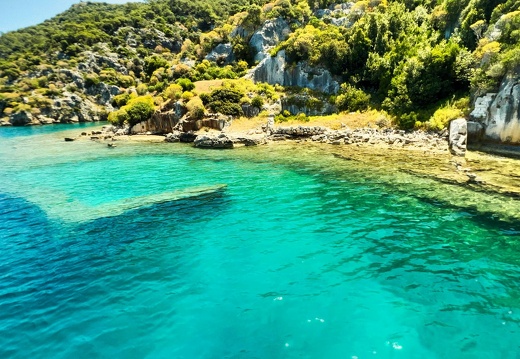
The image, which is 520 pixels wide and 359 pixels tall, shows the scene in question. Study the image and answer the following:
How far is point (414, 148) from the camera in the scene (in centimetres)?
3606

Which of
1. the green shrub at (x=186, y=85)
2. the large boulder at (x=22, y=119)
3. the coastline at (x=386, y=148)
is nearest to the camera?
the coastline at (x=386, y=148)

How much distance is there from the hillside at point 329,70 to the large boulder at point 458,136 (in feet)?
9.82

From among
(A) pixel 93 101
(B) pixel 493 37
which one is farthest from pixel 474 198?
(A) pixel 93 101

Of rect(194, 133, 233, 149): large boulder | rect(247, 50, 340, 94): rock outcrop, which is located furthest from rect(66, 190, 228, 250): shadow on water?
rect(247, 50, 340, 94): rock outcrop

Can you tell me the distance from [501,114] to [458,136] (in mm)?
4254

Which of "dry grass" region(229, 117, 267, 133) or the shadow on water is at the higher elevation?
"dry grass" region(229, 117, 267, 133)

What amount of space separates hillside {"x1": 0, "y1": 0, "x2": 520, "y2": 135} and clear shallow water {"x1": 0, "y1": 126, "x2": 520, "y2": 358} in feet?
77.2

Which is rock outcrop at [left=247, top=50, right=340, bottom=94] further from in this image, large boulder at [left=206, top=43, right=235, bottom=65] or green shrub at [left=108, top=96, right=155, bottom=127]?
green shrub at [left=108, top=96, right=155, bottom=127]

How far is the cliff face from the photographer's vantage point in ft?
100

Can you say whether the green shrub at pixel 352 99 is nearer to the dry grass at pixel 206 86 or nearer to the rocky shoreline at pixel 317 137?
the rocky shoreline at pixel 317 137

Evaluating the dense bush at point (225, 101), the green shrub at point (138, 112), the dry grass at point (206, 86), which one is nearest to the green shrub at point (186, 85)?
the dry grass at point (206, 86)

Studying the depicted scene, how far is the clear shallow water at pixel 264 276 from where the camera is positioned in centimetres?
950

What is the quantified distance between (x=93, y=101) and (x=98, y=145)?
82275 millimetres

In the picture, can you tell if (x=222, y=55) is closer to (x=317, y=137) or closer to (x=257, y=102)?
(x=257, y=102)
